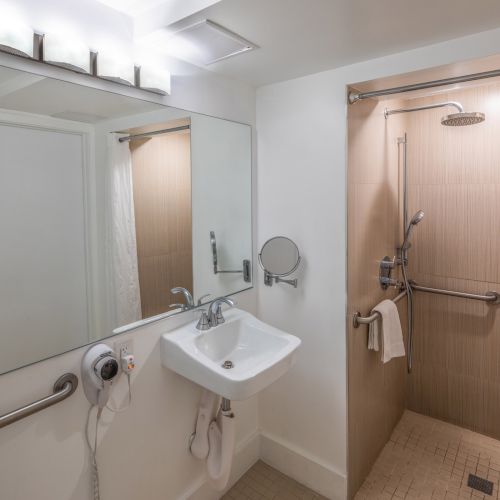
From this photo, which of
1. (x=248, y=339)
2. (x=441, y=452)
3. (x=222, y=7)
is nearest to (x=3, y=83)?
(x=222, y=7)

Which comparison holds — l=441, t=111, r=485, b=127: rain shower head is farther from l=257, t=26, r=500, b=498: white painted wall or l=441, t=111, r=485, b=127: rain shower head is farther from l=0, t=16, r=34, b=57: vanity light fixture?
l=0, t=16, r=34, b=57: vanity light fixture

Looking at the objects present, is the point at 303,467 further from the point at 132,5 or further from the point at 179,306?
the point at 132,5

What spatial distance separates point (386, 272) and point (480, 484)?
131 cm

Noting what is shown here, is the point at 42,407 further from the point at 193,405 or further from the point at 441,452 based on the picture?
the point at 441,452

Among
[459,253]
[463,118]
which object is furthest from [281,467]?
[463,118]

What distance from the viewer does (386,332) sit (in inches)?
84.7

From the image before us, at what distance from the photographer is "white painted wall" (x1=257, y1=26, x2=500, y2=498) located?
1.91m

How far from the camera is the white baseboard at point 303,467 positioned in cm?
206

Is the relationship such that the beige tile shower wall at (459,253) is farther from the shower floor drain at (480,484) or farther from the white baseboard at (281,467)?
the white baseboard at (281,467)

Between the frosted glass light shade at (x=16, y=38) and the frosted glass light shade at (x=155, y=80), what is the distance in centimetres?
43

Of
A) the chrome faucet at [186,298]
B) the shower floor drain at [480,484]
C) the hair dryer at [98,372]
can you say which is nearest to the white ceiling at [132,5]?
the chrome faucet at [186,298]

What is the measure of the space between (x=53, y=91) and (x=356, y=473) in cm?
237

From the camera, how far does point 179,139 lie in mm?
1775

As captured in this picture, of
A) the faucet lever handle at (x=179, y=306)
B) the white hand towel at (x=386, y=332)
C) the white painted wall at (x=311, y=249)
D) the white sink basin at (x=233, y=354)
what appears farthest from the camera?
the white hand towel at (x=386, y=332)
